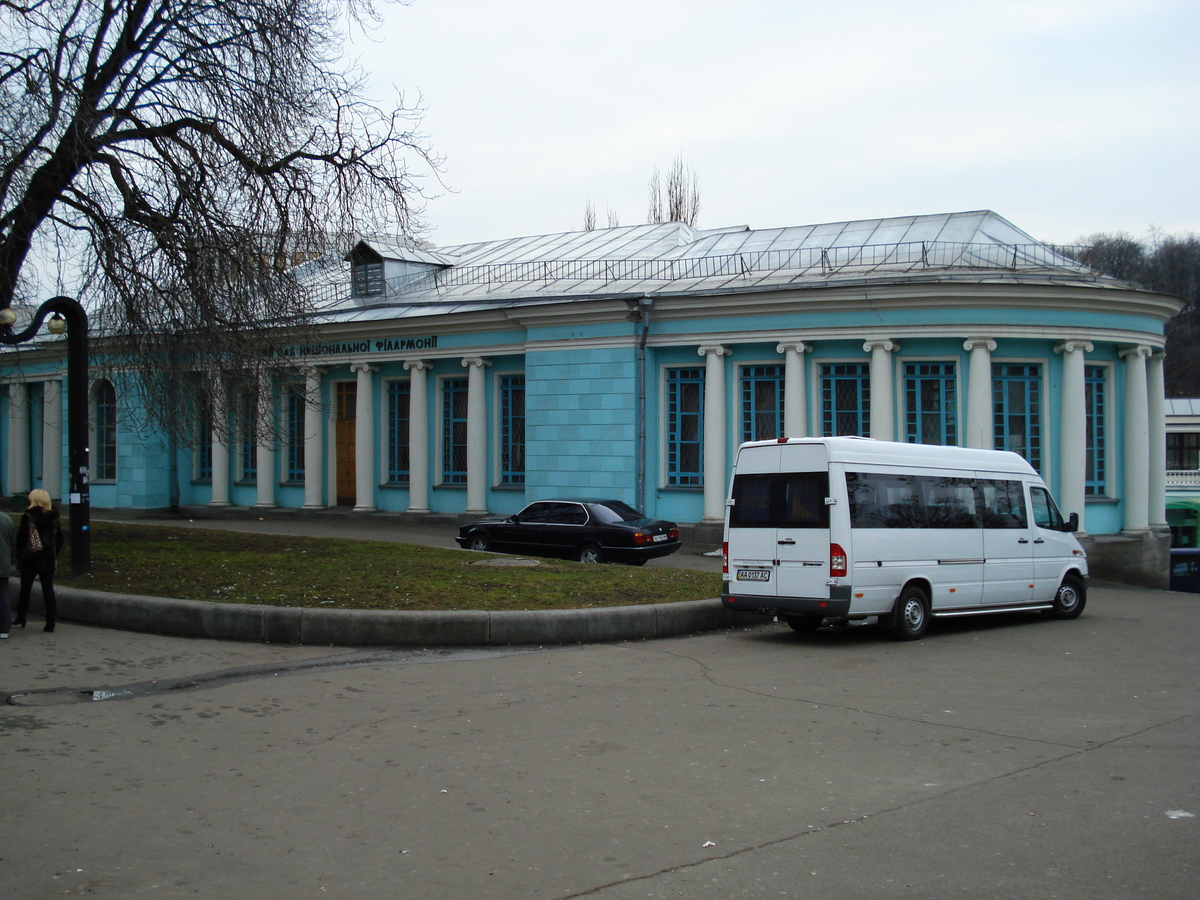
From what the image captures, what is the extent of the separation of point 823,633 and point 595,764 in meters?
7.41

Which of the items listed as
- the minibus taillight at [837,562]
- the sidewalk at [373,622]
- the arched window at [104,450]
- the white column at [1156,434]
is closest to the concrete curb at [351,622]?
the sidewalk at [373,622]

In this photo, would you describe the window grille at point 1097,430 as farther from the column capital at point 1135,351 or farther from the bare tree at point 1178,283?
Answer: the bare tree at point 1178,283

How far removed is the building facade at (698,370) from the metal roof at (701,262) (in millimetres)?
90

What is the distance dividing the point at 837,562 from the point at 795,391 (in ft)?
37.8

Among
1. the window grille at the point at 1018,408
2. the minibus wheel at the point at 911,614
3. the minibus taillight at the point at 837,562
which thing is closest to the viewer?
the minibus taillight at the point at 837,562

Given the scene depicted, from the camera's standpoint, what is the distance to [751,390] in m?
24.5

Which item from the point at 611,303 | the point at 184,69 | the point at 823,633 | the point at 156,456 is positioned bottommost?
the point at 823,633

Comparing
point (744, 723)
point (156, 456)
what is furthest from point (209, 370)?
point (156, 456)

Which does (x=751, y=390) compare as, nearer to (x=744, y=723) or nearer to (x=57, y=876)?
(x=744, y=723)

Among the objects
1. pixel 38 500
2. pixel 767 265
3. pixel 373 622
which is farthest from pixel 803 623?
pixel 767 265

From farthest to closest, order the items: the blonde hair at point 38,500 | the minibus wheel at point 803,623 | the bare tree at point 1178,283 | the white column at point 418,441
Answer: the bare tree at point 1178,283 < the white column at point 418,441 < the minibus wheel at point 803,623 < the blonde hair at point 38,500

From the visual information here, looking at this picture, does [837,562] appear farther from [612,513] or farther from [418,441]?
[418,441]

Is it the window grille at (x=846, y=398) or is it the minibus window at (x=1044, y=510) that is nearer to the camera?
the minibus window at (x=1044, y=510)

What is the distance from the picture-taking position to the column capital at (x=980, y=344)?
22.1 m
